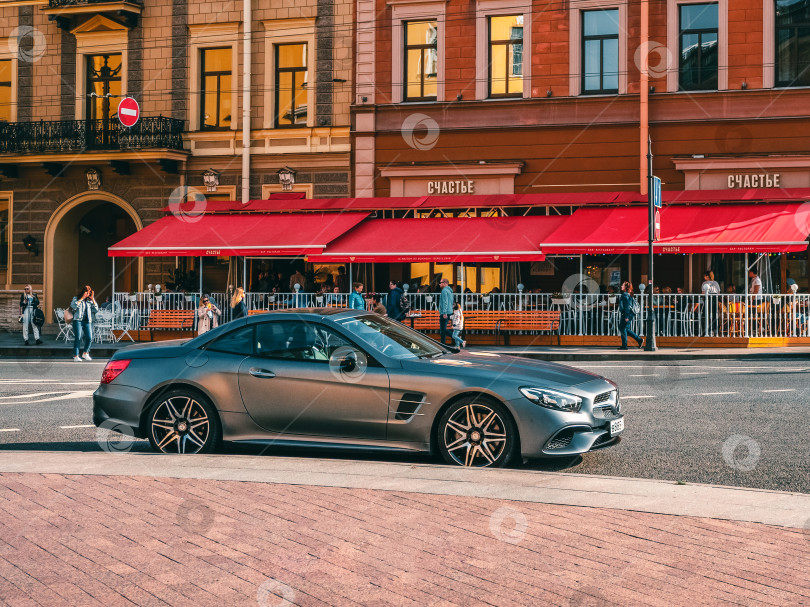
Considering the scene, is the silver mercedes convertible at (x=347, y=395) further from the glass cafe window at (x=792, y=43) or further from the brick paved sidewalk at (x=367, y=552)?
the glass cafe window at (x=792, y=43)

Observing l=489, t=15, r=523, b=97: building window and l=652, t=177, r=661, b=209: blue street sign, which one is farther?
l=489, t=15, r=523, b=97: building window

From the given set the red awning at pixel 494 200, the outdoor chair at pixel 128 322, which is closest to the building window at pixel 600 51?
the red awning at pixel 494 200

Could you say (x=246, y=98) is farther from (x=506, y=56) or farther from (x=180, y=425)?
(x=180, y=425)

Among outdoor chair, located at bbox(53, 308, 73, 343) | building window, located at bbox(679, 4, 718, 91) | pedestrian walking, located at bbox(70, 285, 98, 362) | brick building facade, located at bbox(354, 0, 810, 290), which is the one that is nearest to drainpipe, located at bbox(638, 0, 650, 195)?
brick building facade, located at bbox(354, 0, 810, 290)

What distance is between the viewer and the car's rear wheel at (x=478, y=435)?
776 centimetres

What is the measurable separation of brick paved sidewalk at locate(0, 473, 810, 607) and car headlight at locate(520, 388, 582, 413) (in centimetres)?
151

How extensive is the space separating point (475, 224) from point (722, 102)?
6.88 m

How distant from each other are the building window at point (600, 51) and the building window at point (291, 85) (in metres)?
7.93

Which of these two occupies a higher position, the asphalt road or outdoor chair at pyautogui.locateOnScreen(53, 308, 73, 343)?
outdoor chair at pyautogui.locateOnScreen(53, 308, 73, 343)

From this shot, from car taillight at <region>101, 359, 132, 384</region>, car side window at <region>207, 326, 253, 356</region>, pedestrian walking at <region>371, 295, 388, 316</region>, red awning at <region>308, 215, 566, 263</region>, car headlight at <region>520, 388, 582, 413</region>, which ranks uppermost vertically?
red awning at <region>308, 215, 566, 263</region>

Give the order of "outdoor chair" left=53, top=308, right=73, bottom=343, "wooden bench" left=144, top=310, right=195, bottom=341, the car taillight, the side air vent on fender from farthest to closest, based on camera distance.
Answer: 1. "outdoor chair" left=53, top=308, right=73, bottom=343
2. "wooden bench" left=144, top=310, right=195, bottom=341
3. the car taillight
4. the side air vent on fender

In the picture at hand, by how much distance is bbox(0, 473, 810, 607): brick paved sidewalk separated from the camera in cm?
462

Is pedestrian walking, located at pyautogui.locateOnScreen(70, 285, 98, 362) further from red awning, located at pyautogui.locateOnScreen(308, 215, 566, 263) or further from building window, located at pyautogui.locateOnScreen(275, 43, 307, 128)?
building window, located at pyautogui.locateOnScreen(275, 43, 307, 128)

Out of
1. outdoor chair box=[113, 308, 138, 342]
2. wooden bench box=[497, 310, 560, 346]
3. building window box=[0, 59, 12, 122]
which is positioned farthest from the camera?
building window box=[0, 59, 12, 122]
